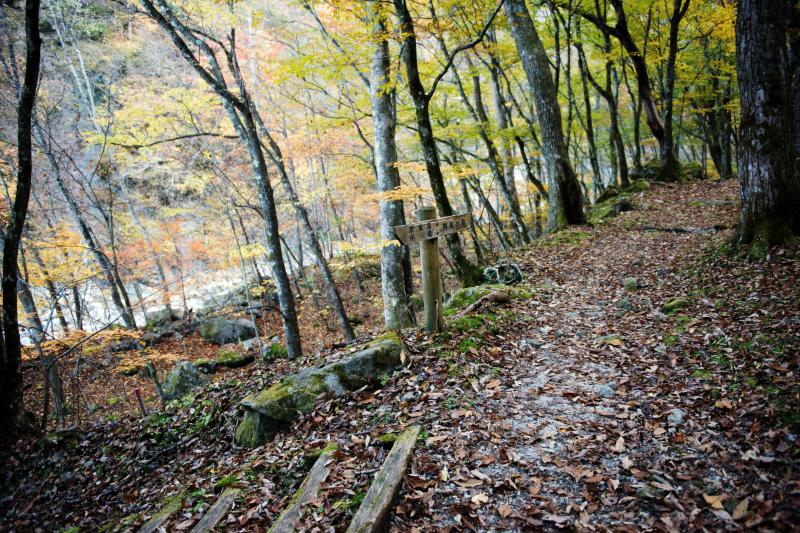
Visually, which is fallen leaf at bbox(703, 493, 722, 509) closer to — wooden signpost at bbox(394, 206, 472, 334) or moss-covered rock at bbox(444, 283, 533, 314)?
wooden signpost at bbox(394, 206, 472, 334)

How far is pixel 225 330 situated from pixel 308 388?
1481cm

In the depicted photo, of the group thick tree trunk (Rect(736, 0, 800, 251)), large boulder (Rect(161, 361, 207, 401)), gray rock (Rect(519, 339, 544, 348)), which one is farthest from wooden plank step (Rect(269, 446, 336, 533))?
large boulder (Rect(161, 361, 207, 401))

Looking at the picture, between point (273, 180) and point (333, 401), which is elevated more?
point (273, 180)

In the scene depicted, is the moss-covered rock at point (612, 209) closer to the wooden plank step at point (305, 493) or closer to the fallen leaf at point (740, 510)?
the fallen leaf at point (740, 510)

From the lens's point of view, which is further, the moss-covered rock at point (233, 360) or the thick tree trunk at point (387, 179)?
the moss-covered rock at point (233, 360)

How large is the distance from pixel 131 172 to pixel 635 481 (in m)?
22.9

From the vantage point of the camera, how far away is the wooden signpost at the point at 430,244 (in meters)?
4.82

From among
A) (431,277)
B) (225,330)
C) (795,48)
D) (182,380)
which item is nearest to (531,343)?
(431,277)

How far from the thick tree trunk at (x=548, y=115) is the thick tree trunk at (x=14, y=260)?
32.8 feet

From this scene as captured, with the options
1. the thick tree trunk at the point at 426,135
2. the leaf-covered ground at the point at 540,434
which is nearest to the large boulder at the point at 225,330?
the leaf-covered ground at the point at 540,434

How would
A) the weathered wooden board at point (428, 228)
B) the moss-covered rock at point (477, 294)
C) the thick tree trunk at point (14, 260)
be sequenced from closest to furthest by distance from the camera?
1. the weathered wooden board at point (428, 228)
2. the thick tree trunk at point (14, 260)
3. the moss-covered rock at point (477, 294)

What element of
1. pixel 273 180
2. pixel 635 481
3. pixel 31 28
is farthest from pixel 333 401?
pixel 273 180

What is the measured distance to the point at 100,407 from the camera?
12.0 m

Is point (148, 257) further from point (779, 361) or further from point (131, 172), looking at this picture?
point (779, 361)
